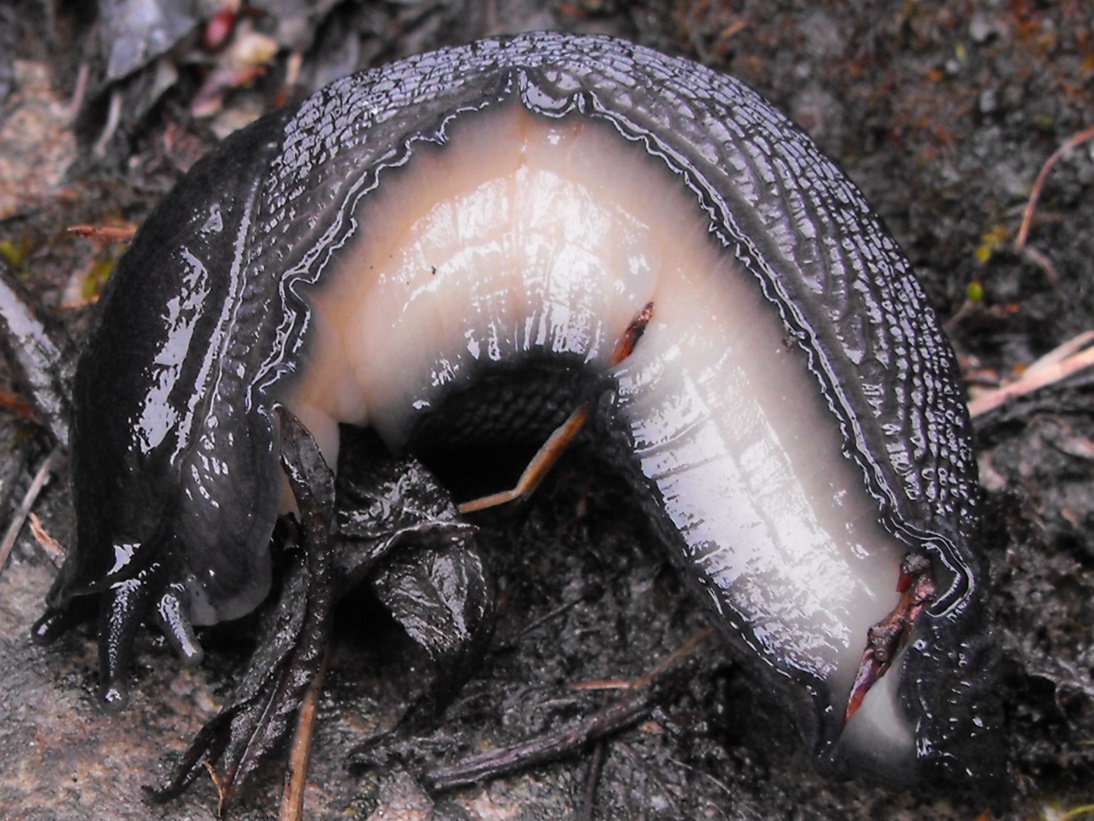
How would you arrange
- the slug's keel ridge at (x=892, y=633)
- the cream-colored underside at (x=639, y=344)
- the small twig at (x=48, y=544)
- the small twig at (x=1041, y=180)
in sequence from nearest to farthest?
the slug's keel ridge at (x=892, y=633) < the cream-colored underside at (x=639, y=344) < the small twig at (x=48, y=544) < the small twig at (x=1041, y=180)

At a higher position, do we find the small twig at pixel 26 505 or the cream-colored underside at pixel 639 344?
the cream-colored underside at pixel 639 344

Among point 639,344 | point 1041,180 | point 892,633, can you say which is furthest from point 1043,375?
point 639,344

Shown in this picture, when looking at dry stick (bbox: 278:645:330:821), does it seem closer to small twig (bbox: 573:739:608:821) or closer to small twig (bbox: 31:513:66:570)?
small twig (bbox: 573:739:608:821)

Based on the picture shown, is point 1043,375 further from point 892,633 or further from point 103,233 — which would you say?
point 103,233

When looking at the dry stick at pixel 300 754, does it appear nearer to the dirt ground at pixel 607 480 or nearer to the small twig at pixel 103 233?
the dirt ground at pixel 607 480

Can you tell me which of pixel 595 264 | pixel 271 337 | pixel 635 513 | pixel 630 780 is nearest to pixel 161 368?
pixel 271 337

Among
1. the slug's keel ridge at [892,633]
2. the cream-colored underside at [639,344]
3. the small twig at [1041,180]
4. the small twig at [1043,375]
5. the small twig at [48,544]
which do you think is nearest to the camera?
the slug's keel ridge at [892,633]

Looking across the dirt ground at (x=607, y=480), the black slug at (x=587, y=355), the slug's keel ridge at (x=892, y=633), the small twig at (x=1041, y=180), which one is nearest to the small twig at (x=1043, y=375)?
the dirt ground at (x=607, y=480)
